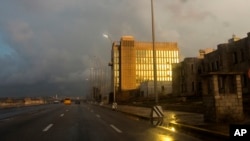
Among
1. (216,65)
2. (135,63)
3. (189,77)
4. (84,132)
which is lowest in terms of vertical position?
(84,132)

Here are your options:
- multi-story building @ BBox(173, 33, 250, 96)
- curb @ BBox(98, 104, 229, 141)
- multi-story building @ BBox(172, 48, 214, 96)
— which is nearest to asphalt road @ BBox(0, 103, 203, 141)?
curb @ BBox(98, 104, 229, 141)

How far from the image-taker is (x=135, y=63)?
541 ft

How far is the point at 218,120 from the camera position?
2027 cm

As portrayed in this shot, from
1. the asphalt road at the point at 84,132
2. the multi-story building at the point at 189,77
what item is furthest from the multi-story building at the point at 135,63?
the asphalt road at the point at 84,132

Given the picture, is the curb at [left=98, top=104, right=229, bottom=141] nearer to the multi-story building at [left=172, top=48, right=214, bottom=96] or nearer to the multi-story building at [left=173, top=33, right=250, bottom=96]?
the multi-story building at [left=173, top=33, right=250, bottom=96]

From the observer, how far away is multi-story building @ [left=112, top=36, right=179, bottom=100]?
160 metres

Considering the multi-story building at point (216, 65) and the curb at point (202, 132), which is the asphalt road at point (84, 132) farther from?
the multi-story building at point (216, 65)

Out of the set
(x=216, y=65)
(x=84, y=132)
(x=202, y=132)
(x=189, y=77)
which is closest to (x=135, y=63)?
(x=189, y=77)

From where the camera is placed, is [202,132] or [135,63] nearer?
[202,132]

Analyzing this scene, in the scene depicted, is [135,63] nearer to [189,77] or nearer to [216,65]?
[189,77]

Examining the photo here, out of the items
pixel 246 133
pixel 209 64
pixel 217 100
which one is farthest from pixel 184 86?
pixel 246 133

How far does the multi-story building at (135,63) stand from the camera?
159875 millimetres

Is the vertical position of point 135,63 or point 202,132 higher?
point 135,63

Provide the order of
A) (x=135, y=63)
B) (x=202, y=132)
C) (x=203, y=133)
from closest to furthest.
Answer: (x=203, y=133) → (x=202, y=132) → (x=135, y=63)
